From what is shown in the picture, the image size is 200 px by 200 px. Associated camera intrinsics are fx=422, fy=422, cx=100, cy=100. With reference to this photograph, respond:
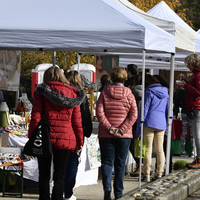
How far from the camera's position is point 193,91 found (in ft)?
23.2

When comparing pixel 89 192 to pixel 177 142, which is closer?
pixel 89 192

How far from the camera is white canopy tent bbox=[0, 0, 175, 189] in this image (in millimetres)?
5301

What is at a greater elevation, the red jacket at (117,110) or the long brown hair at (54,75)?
the long brown hair at (54,75)

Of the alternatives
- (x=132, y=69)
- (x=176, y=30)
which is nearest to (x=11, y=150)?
(x=132, y=69)

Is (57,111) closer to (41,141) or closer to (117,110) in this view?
(41,141)

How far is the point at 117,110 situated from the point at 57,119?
1.01m

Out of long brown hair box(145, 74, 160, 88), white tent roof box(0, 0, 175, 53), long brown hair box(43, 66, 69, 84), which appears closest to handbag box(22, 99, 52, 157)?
long brown hair box(43, 66, 69, 84)

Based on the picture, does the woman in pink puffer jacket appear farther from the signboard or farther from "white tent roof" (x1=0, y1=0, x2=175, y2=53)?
the signboard

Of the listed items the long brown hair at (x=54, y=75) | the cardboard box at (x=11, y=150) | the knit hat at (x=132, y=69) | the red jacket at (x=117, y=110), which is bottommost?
the cardboard box at (x=11, y=150)

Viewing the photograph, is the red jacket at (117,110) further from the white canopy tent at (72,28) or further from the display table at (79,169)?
the display table at (79,169)

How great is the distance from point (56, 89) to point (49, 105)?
0.19 m

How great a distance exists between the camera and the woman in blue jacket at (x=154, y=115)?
21.1ft

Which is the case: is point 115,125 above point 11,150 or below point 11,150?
above

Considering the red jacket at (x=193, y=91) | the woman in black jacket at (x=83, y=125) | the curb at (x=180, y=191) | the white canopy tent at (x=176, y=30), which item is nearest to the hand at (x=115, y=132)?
the woman in black jacket at (x=83, y=125)
